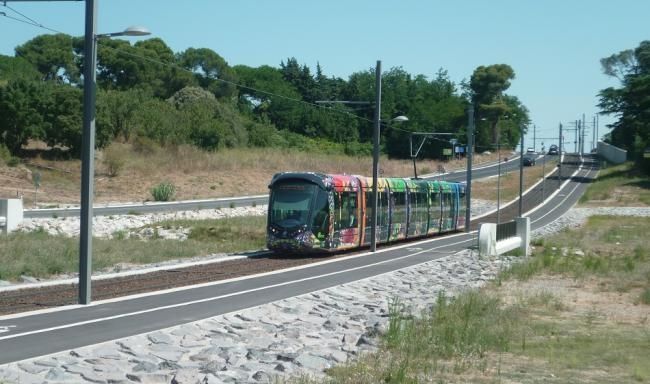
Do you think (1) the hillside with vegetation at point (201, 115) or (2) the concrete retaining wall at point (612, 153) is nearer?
(1) the hillside with vegetation at point (201, 115)

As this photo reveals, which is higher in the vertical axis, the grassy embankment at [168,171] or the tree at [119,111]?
the tree at [119,111]

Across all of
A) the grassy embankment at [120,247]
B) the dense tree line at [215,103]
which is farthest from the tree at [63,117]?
the grassy embankment at [120,247]

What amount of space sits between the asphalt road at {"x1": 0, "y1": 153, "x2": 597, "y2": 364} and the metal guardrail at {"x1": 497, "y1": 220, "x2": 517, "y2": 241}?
8.78m

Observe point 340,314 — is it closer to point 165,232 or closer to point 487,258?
point 487,258

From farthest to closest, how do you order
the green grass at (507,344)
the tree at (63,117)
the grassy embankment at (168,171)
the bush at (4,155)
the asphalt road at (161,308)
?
the tree at (63,117) < the bush at (4,155) < the grassy embankment at (168,171) < the asphalt road at (161,308) < the green grass at (507,344)

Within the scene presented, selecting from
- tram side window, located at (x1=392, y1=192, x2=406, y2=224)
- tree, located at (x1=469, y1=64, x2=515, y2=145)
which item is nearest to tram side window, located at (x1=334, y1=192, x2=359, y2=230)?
tram side window, located at (x1=392, y1=192, x2=406, y2=224)

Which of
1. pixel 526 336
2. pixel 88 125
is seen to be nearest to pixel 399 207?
pixel 526 336

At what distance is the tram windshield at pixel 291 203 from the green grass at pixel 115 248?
13.3 feet

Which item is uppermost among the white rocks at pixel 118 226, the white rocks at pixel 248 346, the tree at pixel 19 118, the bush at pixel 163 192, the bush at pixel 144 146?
the tree at pixel 19 118

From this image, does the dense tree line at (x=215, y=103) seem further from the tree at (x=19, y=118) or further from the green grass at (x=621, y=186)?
the green grass at (x=621, y=186)

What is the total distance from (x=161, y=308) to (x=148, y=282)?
18.0 feet

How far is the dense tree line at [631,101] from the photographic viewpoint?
335ft

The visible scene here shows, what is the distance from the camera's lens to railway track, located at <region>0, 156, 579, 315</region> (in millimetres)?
18891

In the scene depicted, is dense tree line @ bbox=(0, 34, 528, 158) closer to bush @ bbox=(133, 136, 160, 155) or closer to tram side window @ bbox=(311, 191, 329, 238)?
bush @ bbox=(133, 136, 160, 155)
